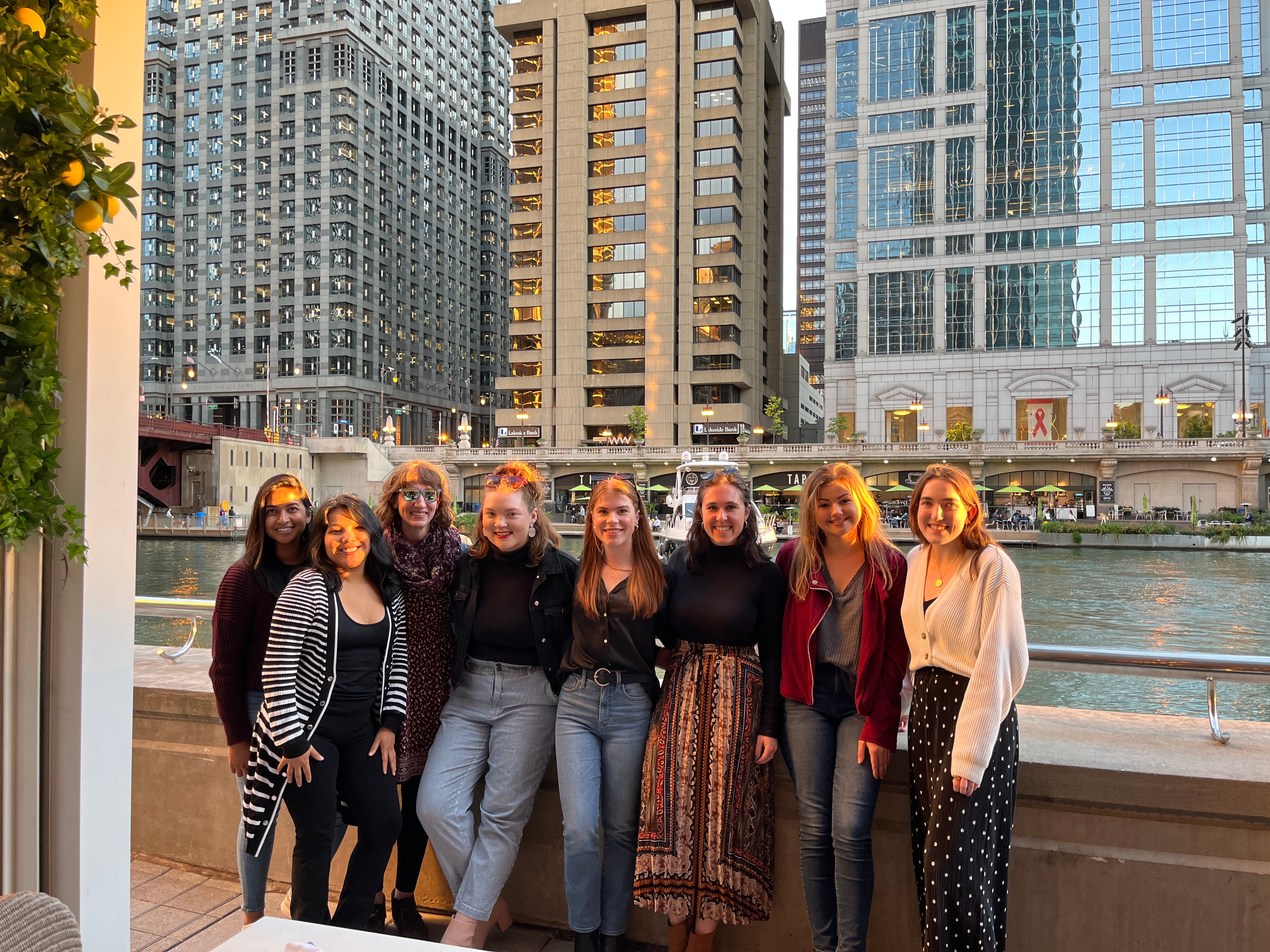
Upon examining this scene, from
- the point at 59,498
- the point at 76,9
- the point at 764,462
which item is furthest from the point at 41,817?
the point at 764,462

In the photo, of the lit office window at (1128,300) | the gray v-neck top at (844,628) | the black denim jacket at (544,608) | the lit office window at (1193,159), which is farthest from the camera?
the lit office window at (1128,300)

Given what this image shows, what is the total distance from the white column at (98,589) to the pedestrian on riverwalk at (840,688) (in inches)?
93.0

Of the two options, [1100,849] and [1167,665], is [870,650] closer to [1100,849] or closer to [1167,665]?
A: [1100,849]

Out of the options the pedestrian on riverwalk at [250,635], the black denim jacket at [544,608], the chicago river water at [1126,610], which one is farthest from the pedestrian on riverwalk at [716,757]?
the chicago river water at [1126,610]

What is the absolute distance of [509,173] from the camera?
406 feet

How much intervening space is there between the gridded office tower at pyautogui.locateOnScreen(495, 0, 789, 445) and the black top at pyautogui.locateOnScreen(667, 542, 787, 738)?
6753 centimetres

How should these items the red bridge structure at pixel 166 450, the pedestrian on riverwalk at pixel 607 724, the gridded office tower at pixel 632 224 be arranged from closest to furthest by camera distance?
the pedestrian on riverwalk at pixel 607 724
the red bridge structure at pixel 166 450
the gridded office tower at pixel 632 224

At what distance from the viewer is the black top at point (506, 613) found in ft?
11.9

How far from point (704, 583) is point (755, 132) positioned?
271ft

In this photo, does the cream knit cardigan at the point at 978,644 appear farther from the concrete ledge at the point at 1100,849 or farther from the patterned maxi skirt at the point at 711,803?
the patterned maxi skirt at the point at 711,803

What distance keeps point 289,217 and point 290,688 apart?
330ft

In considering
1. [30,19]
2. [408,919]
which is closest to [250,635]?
[408,919]

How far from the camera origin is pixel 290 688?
3188mm

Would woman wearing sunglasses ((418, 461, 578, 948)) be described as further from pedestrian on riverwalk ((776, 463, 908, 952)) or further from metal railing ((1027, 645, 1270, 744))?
metal railing ((1027, 645, 1270, 744))
